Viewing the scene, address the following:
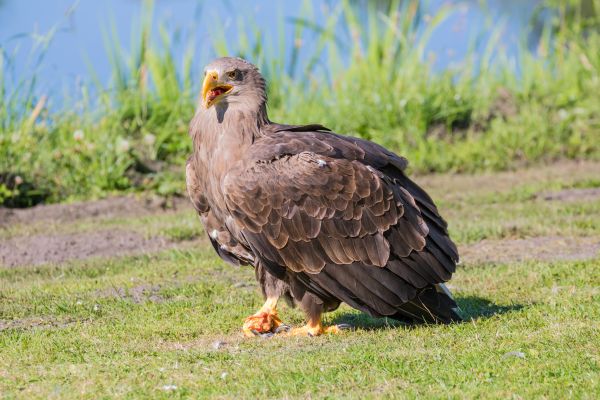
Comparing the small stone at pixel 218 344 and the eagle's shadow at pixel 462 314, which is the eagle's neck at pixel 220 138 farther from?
the eagle's shadow at pixel 462 314

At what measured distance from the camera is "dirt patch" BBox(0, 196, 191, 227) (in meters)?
9.95

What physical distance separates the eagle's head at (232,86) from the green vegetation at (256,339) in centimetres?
132

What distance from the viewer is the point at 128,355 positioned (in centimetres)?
565

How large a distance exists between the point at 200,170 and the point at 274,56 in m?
6.99

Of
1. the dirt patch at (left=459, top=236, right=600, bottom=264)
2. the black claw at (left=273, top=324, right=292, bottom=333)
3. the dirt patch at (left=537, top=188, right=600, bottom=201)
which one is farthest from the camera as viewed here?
the dirt patch at (left=537, top=188, right=600, bottom=201)

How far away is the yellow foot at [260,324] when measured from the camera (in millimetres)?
6223

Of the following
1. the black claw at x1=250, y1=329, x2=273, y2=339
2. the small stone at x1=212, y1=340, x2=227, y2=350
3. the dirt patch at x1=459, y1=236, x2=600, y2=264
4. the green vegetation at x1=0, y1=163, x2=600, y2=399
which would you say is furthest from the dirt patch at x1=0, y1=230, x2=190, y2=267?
the small stone at x1=212, y1=340, x2=227, y2=350

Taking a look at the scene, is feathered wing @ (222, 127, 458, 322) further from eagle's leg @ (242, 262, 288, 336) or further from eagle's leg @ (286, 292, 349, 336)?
eagle's leg @ (242, 262, 288, 336)

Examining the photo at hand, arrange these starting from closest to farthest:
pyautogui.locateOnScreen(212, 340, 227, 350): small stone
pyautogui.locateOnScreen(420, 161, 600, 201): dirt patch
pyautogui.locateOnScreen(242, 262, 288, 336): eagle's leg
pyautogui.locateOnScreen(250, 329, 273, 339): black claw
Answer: pyautogui.locateOnScreen(212, 340, 227, 350): small stone < pyautogui.locateOnScreen(250, 329, 273, 339): black claw < pyautogui.locateOnScreen(242, 262, 288, 336): eagle's leg < pyautogui.locateOnScreen(420, 161, 600, 201): dirt patch

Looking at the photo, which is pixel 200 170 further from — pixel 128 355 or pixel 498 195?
pixel 498 195

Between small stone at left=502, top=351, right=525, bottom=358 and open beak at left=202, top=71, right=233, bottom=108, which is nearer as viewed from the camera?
small stone at left=502, top=351, right=525, bottom=358

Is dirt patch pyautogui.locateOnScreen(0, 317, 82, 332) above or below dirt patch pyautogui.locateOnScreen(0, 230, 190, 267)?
above

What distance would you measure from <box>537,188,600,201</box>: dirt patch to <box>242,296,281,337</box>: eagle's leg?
15.1 feet

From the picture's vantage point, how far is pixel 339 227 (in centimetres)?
611
